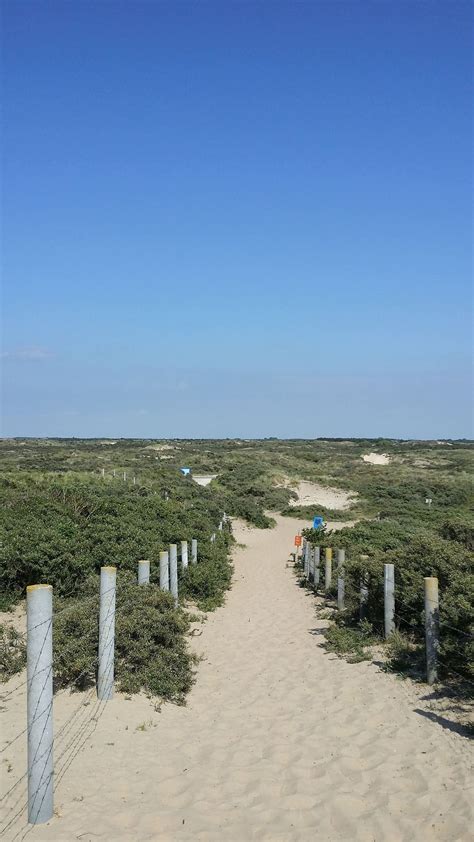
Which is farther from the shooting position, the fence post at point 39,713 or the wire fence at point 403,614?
the wire fence at point 403,614

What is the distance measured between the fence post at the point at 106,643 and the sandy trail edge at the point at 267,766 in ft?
0.58

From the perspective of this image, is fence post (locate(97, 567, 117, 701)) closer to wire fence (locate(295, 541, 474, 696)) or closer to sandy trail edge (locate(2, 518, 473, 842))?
sandy trail edge (locate(2, 518, 473, 842))

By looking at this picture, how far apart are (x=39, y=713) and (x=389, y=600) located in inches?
256

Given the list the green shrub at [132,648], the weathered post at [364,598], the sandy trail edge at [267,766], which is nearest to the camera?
the sandy trail edge at [267,766]

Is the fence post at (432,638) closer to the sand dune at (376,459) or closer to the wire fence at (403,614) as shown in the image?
the wire fence at (403,614)

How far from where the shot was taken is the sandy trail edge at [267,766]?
4.58m

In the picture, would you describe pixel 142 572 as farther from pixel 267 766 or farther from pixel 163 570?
pixel 267 766

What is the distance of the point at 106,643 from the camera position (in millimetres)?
6672

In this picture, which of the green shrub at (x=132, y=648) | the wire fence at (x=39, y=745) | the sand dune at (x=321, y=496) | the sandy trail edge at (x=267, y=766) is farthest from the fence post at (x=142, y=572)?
the sand dune at (x=321, y=496)

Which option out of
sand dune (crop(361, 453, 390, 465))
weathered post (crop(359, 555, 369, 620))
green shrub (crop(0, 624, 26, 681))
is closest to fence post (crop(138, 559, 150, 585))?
green shrub (crop(0, 624, 26, 681))

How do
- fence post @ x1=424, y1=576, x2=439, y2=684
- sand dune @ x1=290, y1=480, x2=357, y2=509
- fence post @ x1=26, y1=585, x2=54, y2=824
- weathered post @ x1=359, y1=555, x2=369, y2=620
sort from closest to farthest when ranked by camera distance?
fence post @ x1=26, y1=585, x2=54, y2=824 → fence post @ x1=424, y1=576, x2=439, y2=684 → weathered post @ x1=359, y1=555, x2=369, y2=620 → sand dune @ x1=290, y1=480, x2=357, y2=509

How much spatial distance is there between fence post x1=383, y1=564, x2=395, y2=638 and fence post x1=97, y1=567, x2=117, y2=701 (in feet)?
15.1

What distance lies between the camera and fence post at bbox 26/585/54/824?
4.34m

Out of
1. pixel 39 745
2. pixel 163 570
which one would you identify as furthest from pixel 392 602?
pixel 39 745
